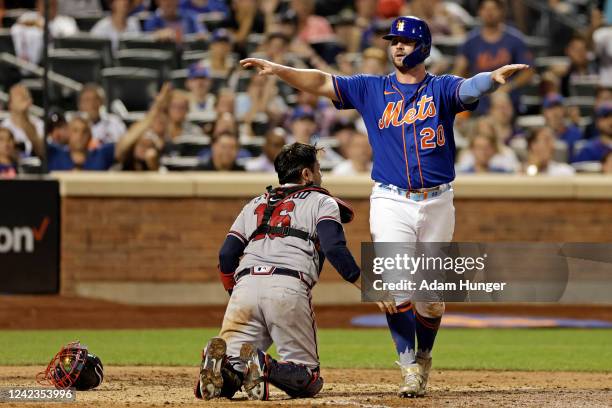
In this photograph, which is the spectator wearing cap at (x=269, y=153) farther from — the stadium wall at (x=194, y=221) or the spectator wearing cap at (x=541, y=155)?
the spectator wearing cap at (x=541, y=155)

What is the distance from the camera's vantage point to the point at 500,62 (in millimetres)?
16750

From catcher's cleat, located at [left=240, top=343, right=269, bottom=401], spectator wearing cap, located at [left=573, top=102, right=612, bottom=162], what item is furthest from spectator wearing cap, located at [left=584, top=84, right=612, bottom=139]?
catcher's cleat, located at [left=240, top=343, right=269, bottom=401]

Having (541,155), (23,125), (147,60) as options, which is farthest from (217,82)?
(541,155)

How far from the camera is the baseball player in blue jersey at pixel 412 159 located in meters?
7.40

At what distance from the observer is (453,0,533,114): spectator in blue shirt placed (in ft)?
55.0

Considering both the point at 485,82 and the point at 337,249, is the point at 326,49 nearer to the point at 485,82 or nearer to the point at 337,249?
the point at 485,82

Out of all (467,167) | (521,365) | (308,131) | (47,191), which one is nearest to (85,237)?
(47,191)

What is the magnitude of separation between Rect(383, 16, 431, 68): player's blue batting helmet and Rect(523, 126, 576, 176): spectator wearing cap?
24.6ft

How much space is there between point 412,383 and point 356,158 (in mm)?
7592

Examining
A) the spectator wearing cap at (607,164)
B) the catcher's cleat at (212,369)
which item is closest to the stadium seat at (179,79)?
the spectator wearing cap at (607,164)

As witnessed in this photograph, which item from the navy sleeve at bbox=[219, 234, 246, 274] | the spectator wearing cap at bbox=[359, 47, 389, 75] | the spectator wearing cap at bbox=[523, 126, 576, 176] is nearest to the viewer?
the navy sleeve at bbox=[219, 234, 246, 274]

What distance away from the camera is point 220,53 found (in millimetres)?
16531

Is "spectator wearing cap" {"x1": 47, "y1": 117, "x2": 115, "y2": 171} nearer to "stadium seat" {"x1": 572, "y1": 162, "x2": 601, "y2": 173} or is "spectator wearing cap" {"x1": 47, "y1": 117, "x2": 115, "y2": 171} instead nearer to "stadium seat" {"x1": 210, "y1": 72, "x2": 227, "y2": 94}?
"stadium seat" {"x1": 210, "y1": 72, "x2": 227, "y2": 94}

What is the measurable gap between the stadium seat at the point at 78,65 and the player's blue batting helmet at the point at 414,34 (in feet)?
31.1
